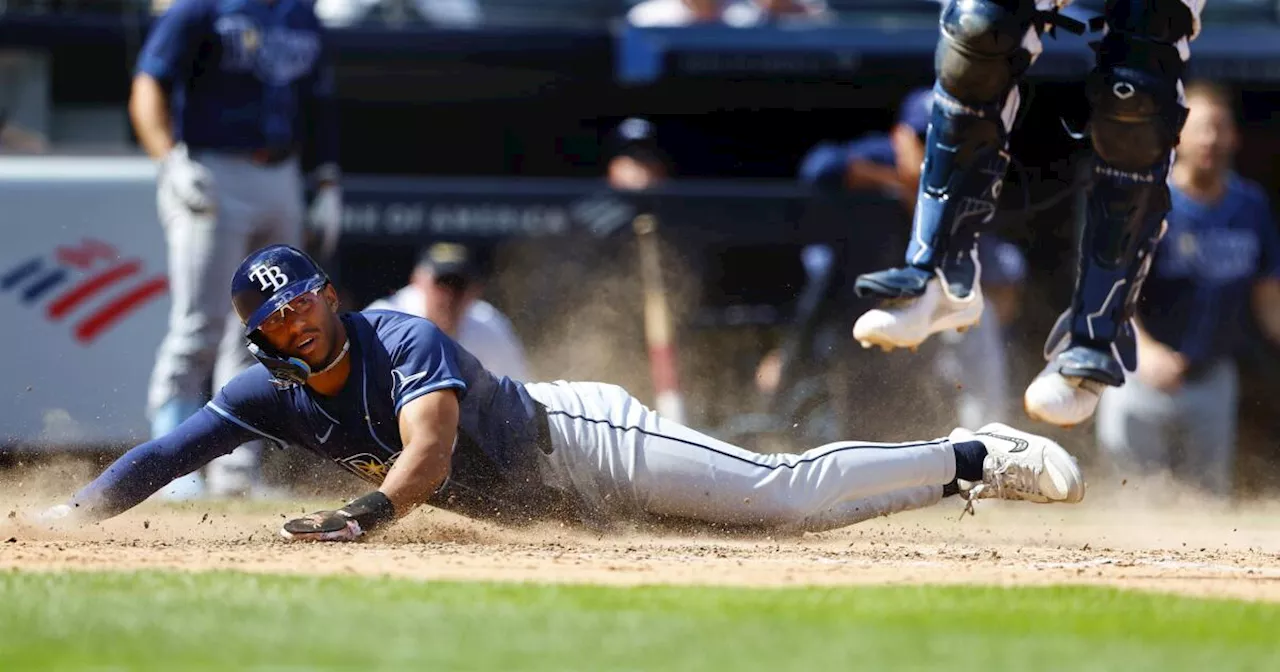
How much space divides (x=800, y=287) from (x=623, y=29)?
5.54 ft

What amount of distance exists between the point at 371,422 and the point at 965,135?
2.05 meters

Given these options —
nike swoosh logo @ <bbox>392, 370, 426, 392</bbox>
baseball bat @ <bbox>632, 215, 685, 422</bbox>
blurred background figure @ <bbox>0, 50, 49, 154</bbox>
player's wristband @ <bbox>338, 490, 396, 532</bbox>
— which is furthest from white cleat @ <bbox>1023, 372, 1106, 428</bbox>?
blurred background figure @ <bbox>0, 50, 49, 154</bbox>

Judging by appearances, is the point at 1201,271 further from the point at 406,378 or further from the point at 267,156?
the point at 406,378

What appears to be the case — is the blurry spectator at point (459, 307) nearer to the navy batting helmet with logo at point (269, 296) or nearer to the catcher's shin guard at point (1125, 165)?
the navy batting helmet with logo at point (269, 296)

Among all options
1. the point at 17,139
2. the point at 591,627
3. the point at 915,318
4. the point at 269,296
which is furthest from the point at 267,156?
the point at 591,627

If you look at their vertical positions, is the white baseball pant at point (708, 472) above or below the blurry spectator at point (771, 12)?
below

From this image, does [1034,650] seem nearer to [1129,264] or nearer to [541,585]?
[541,585]

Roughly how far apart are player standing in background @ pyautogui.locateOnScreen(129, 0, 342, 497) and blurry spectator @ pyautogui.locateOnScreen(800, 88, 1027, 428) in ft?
8.36

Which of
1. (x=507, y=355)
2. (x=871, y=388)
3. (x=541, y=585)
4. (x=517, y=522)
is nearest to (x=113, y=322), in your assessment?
(x=507, y=355)

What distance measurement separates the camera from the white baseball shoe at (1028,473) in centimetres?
695

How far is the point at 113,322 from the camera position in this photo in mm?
8945

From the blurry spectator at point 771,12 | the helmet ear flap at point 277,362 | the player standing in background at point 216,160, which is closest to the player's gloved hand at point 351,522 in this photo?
the helmet ear flap at point 277,362

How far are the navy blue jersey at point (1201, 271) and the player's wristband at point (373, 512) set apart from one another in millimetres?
4414

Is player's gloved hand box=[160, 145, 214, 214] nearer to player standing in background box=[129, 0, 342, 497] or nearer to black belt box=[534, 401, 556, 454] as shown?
player standing in background box=[129, 0, 342, 497]
